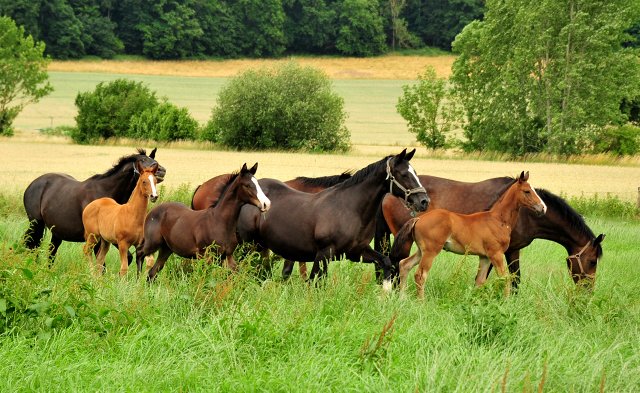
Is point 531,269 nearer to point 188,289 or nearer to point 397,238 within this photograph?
point 397,238

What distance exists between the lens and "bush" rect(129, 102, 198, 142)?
133 feet

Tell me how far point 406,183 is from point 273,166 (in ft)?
81.2

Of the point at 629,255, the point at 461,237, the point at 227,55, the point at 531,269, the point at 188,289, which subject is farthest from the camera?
the point at 227,55

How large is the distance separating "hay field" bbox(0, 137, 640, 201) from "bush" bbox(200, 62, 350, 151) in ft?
9.22

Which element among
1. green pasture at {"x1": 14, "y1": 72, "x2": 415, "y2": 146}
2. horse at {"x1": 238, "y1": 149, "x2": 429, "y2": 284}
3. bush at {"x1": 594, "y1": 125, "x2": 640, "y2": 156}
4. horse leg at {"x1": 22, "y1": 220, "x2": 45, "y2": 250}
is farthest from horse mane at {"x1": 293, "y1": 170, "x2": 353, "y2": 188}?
green pasture at {"x1": 14, "y1": 72, "x2": 415, "y2": 146}

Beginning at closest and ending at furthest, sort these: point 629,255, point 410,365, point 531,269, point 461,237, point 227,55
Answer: point 410,365 < point 461,237 < point 531,269 < point 629,255 < point 227,55

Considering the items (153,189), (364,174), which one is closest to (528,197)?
(364,174)

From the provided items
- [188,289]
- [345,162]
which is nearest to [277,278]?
[188,289]

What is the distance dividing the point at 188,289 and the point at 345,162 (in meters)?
27.8

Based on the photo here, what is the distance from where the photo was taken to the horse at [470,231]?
764 centimetres

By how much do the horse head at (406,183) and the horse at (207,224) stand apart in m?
1.57

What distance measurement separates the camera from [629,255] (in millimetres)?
10961

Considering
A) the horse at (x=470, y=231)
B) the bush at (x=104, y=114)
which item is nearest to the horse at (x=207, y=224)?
the horse at (x=470, y=231)

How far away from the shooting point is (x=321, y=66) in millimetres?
76250
